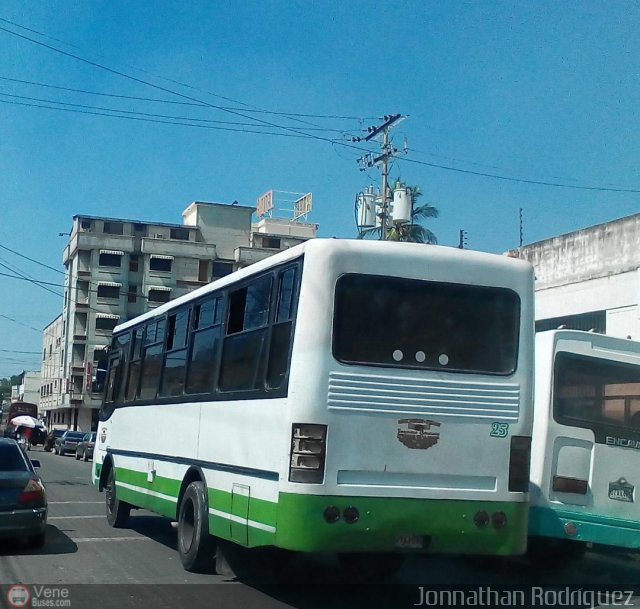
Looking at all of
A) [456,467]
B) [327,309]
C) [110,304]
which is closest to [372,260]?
[327,309]

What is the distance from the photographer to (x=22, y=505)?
11.2 meters

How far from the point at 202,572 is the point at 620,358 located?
5353 mm

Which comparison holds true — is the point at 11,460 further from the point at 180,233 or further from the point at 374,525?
the point at 180,233

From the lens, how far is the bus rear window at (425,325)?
26.0ft

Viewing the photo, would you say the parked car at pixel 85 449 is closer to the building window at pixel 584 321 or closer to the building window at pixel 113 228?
the building window at pixel 584 321

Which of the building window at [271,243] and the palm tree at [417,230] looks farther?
the building window at [271,243]

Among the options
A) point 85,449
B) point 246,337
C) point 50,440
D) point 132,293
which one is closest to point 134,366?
point 246,337

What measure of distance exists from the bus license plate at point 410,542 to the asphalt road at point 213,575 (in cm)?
118

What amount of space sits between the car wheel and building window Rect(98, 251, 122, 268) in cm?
6249

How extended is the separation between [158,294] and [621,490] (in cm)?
6429

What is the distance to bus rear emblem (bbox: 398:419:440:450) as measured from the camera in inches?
311

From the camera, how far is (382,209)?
94.2ft

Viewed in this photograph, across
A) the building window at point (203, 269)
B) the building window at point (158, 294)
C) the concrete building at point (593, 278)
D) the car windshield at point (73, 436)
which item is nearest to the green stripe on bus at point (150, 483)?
the concrete building at point (593, 278)

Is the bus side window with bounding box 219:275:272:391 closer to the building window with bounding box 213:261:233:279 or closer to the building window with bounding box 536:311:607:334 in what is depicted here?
the building window with bounding box 536:311:607:334
